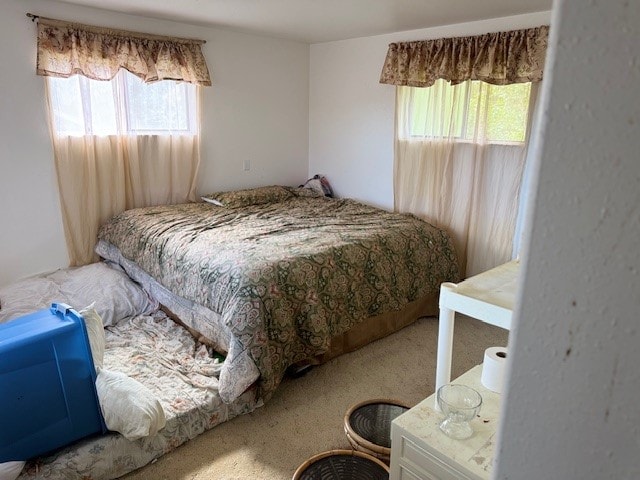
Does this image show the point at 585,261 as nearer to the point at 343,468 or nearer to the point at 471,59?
the point at 343,468

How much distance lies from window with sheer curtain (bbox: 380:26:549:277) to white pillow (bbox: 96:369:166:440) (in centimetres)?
259

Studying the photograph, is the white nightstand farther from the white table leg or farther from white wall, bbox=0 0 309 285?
white wall, bbox=0 0 309 285

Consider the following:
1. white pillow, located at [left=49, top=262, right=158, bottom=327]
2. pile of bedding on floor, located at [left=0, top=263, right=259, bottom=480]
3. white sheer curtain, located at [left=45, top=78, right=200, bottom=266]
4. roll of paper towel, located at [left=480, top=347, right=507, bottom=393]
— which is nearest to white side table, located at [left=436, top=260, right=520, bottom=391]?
roll of paper towel, located at [left=480, top=347, right=507, bottom=393]

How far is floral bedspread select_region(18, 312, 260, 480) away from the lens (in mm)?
1804

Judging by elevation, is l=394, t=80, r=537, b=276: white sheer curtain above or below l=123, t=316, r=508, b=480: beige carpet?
above

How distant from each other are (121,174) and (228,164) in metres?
0.98

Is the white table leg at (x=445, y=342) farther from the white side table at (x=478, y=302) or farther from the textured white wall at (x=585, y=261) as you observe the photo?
the textured white wall at (x=585, y=261)

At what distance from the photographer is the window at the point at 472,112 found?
312 centimetres

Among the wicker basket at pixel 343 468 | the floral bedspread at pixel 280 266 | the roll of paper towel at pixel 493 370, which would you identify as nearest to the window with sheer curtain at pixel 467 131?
the floral bedspread at pixel 280 266

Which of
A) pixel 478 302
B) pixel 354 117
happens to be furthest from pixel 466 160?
pixel 478 302

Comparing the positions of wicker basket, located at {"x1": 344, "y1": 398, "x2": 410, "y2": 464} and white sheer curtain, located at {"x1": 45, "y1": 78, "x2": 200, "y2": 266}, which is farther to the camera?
white sheer curtain, located at {"x1": 45, "y1": 78, "x2": 200, "y2": 266}

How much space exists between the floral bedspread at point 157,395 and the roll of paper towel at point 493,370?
3.99ft

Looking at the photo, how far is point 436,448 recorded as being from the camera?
1.24 metres

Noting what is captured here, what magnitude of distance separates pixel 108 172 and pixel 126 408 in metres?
2.18
